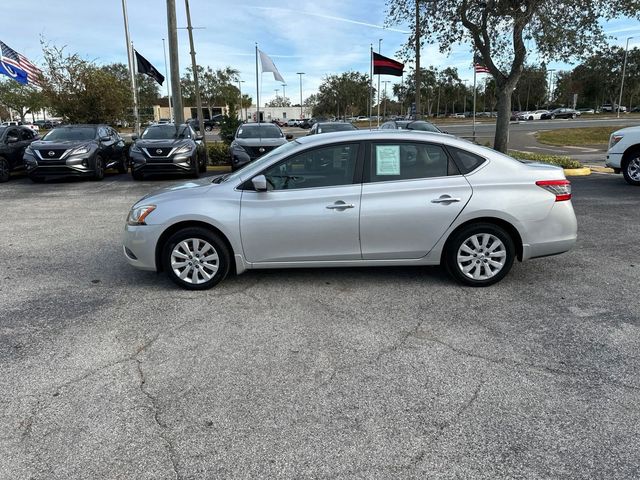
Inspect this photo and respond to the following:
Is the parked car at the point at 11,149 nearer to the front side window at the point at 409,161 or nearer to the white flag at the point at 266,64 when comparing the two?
the white flag at the point at 266,64

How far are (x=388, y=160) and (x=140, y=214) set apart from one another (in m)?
2.59

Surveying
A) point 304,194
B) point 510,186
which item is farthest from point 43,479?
point 510,186

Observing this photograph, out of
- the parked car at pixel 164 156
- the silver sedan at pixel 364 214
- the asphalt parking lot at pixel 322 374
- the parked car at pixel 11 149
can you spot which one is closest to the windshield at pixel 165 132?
the parked car at pixel 164 156

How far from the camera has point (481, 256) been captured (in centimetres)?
515

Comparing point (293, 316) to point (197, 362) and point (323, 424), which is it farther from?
point (323, 424)

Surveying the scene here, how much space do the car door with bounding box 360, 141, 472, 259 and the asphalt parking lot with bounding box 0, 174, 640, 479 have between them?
0.50 m

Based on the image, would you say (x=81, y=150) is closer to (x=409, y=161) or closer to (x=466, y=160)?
(x=409, y=161)

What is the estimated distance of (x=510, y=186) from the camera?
5105mm

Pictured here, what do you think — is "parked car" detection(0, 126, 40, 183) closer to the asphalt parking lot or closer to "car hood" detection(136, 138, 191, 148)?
"car hood" detection(136, 138, 191, 148)

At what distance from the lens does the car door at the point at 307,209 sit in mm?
4980

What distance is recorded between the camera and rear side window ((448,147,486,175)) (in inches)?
203

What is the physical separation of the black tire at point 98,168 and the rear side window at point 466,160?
11278mm

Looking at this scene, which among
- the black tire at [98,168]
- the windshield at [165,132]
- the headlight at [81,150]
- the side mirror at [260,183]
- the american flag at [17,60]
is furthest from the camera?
the american flag at [17,60]

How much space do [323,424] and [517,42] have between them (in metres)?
14.1
